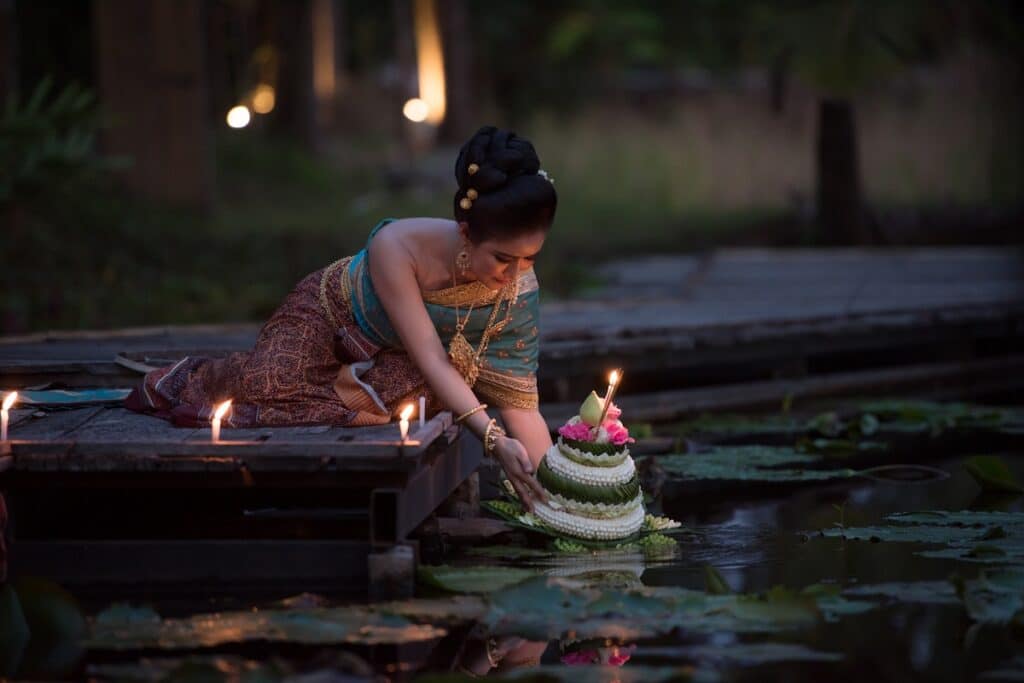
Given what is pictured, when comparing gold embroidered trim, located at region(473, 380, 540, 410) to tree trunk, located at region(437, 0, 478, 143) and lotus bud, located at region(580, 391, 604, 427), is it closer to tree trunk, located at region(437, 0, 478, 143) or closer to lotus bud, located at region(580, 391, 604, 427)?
lotus bud, located at region(580, 391, 604, 427)

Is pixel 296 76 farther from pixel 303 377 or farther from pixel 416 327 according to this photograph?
pixel 416 327

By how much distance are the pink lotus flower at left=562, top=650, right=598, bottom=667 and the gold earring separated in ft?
4.77

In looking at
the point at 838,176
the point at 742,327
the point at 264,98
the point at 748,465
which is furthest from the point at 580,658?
the point at 264,98

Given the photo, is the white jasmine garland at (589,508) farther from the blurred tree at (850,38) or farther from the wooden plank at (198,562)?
the blurred tree at (850,38)

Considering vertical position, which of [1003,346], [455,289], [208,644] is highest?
[455,289]

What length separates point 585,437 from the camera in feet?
16.3

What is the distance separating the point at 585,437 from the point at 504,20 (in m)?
26.2

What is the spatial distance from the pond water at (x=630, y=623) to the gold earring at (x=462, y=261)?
0.83 metres

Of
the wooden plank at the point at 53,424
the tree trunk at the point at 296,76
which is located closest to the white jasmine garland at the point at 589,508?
the wooden plank at the point at 53,424

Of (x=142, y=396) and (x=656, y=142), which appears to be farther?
(x=656, y=142)

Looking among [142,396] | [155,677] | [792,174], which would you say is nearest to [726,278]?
[792,174]

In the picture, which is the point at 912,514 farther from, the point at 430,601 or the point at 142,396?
Result: the point at 142,396

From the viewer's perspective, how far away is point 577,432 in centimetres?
496

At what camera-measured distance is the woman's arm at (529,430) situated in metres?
5.36
